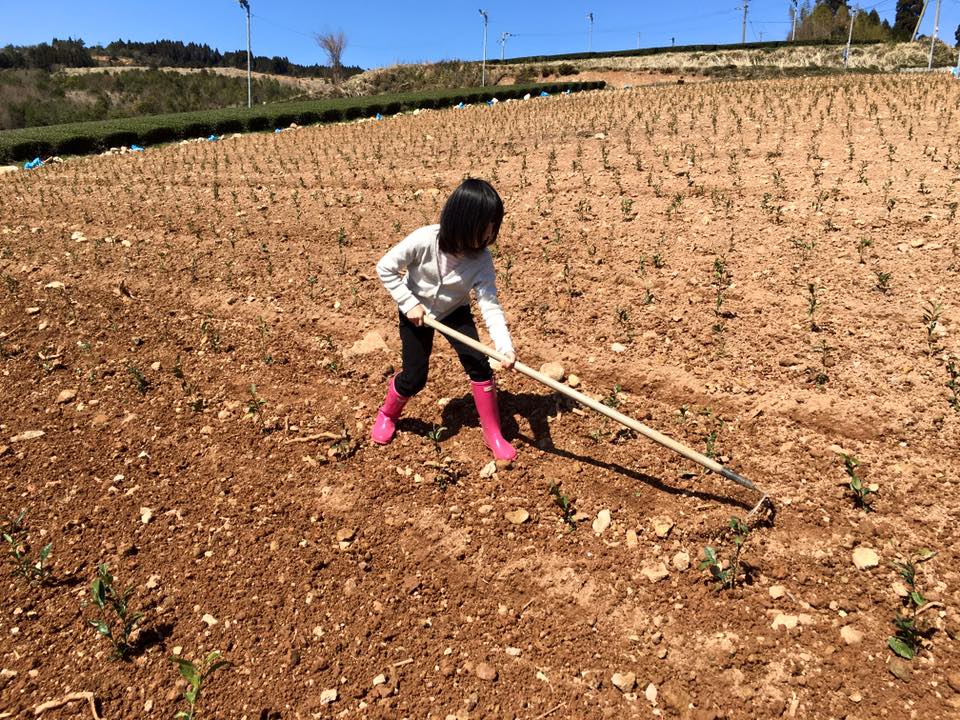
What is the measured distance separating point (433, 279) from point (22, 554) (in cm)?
220

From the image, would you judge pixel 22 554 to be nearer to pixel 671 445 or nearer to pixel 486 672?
pixel 486 672

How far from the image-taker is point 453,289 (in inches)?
119

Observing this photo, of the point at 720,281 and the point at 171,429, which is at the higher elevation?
the point at 720,281

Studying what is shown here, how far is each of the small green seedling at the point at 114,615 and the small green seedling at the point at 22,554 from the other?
0.27m

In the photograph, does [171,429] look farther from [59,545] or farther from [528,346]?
[528,346]

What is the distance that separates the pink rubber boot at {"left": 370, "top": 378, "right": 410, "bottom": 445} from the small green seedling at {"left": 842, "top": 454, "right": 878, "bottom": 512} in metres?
2.23

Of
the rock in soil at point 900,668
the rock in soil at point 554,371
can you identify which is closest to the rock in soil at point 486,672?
the rock in soil at point 900,668

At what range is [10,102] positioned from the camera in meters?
35.9

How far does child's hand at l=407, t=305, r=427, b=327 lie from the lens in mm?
2971

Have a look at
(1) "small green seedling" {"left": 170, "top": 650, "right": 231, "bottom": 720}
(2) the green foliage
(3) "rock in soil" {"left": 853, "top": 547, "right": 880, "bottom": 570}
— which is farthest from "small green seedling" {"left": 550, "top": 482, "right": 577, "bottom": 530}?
(2) the green foliage

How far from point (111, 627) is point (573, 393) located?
210 cm

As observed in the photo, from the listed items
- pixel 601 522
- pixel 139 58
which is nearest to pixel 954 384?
pixel 601 522

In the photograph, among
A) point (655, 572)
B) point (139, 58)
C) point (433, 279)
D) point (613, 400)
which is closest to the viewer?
point (655, 572)

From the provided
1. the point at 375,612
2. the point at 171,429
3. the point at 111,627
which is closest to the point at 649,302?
the point at 375,612
